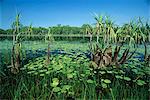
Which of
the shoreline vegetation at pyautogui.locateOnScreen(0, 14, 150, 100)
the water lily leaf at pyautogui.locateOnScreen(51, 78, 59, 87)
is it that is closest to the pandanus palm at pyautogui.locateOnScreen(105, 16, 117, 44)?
the shoreline vegetation at pyautogui.locateOnScreen(0, 14, 150, 100)

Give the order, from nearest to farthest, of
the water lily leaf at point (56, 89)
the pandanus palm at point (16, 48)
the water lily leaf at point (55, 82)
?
1. the water lily leaf at point (56, 89)
2. the water lily leaf at point (55, 82)
3. the pandanus palm at point (16, 48)

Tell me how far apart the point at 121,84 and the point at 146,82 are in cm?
22

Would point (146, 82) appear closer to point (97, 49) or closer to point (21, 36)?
point (97, 49)

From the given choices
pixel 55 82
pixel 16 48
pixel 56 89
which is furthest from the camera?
pixel 16 48

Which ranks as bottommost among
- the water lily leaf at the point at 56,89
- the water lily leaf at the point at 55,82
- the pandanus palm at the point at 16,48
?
the water lily leaf at the point at 56,89

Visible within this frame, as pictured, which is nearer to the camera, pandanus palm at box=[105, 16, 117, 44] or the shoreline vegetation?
the shoreline vegetation

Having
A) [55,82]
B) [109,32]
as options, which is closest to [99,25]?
[109,32]

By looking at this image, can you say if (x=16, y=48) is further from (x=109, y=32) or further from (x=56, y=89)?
(x=109, y=32)

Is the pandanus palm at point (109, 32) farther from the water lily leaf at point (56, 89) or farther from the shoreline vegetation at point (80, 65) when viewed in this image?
the water lily leaf at point (56, 89)

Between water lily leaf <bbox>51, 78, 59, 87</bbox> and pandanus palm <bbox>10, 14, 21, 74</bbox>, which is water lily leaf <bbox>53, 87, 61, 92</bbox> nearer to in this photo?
water lily leaf <bbox>51, 78, 59, 87</bbox>

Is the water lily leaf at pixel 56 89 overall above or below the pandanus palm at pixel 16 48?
below

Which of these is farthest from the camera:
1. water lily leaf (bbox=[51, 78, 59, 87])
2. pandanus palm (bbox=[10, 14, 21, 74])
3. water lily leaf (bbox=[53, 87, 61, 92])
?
pandanus palm (bbox=[10, 14, 21, 74])

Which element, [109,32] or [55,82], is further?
[109,32]

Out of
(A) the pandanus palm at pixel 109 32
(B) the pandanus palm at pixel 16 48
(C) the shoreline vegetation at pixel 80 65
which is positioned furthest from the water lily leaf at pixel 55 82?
(A) the pandanus palm at pixel 109 32
